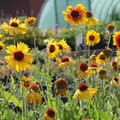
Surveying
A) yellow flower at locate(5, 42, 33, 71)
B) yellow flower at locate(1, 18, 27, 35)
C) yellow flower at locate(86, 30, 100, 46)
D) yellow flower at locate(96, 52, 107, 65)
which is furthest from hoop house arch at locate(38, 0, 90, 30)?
yellow flower at locate(5, 42, 33, 71)

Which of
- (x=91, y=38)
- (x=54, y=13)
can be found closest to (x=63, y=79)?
(x=91, y=38)

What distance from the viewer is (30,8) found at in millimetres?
20375

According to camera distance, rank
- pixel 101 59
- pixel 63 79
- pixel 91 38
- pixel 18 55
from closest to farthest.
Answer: pixel 18 55 → pixel 63 79 → pixel 101 59 → pixel 91 38

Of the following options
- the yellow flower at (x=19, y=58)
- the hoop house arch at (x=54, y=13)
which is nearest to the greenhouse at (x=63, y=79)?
the yellow flower at (x=19, y=58)

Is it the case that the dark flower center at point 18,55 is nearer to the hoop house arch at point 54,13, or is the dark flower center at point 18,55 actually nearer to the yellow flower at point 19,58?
the yellow flower at point 19,58

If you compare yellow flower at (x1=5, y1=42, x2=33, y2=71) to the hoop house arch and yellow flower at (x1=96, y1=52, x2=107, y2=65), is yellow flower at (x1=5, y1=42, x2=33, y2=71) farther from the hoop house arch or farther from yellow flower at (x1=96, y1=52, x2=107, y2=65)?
the hoop house arch

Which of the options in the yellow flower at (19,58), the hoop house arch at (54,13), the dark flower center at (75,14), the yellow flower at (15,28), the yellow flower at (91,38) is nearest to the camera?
the yellow flower at (19,58)

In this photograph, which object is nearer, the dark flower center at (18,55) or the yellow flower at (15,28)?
the dark flower center at (18,55)

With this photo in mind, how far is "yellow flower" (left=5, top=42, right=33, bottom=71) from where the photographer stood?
2.07 metres

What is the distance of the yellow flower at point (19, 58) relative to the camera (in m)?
2.07

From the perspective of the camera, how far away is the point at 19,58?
6.84ft

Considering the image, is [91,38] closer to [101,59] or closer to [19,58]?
[101,59]

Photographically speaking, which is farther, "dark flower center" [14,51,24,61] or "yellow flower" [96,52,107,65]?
"yellow flower" [96,52,107,65]

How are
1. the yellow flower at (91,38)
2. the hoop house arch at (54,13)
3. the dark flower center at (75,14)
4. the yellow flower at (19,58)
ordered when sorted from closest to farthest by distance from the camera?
the yellow flower at (19,58)
the dark flower center at (75,14)
the yellow flower at (91,38)
the hoop house arch at (54,13)
